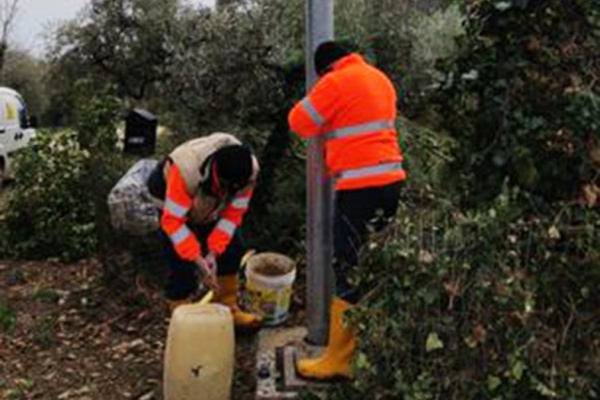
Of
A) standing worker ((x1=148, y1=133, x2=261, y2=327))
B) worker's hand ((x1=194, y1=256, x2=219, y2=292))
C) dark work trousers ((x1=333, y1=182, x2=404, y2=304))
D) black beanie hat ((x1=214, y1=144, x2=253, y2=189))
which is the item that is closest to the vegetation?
dark work trousers ((x1=333, y1=182, x2=404, y2=304))

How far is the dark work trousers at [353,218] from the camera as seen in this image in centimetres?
433

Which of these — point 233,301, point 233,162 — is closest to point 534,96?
point 233,162

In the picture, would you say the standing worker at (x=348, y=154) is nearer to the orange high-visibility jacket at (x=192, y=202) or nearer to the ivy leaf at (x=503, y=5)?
the orange high-visibility jacket at (x=192, y=202)

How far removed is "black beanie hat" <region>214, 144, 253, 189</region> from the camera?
4.51 metres

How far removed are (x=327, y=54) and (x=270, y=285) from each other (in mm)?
1687

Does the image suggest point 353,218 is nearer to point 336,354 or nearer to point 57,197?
point 336,354

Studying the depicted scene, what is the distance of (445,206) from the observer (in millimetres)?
3746

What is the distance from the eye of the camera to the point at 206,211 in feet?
16.8

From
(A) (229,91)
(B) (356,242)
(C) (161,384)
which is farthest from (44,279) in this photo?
(B) (356,242)

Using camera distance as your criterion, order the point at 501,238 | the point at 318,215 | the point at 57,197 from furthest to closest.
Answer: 1. the point at 57,197
2. the point at 318,215
3. the point at 501,238

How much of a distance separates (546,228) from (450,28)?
19.3 ft

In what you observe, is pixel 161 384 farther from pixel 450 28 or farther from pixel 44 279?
pixel 450 28

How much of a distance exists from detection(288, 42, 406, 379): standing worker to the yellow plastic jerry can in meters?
0.49

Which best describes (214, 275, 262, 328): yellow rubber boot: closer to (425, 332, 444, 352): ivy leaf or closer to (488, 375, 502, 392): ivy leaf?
(425, 332, 444, 352): ivy leaf
